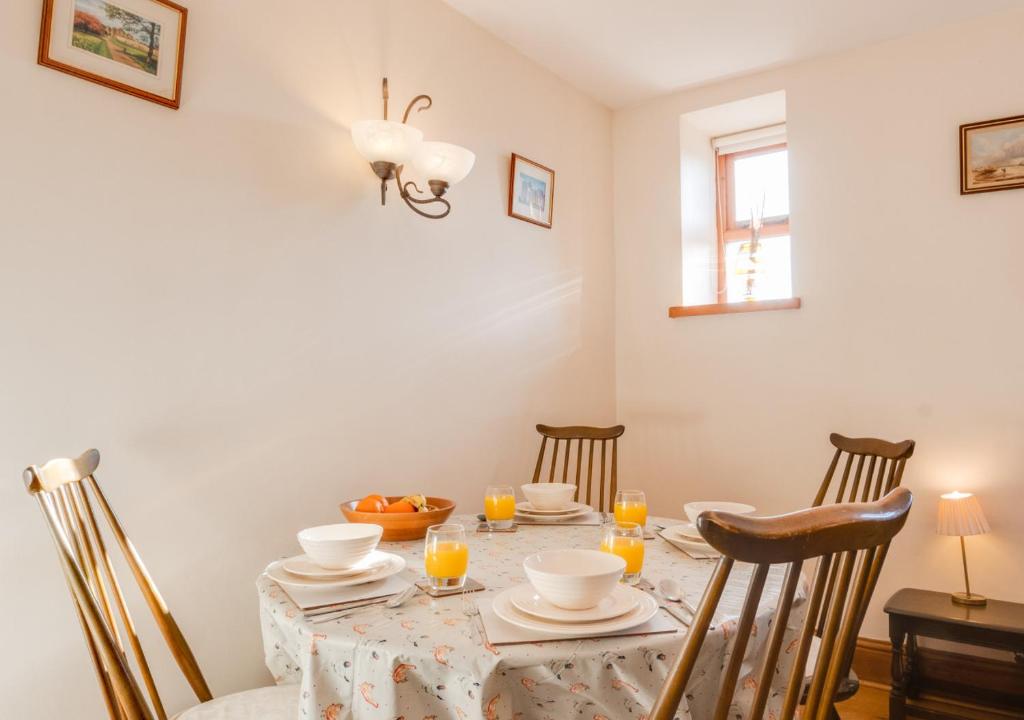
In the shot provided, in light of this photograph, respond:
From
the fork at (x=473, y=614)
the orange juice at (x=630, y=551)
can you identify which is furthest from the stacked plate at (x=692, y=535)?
the fork at (x=473, y=614)

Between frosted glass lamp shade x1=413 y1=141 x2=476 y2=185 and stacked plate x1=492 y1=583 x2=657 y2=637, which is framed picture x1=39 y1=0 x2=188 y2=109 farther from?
stacked plate x1=492 y1=583 x2=657 y2=637

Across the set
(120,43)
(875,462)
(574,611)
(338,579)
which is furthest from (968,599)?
(120,43)

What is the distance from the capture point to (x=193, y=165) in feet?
5.78

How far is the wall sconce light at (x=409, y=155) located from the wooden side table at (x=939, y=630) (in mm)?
2155

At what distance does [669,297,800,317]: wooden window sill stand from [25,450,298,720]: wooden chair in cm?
246

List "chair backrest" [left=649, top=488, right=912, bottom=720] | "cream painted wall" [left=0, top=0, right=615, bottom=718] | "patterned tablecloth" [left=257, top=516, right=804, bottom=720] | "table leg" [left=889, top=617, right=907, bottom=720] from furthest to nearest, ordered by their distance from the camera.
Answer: "table leg" [left=889, top=617, right=907, bottom=720] → "cream painted wall" [left=0, top=0, right=615, bottom=718] → "patterned tablecloth" [left=257, top=516, right=804, bottom=720] → "chair backrest" [left=649, top=488, right=912, bottom=720]

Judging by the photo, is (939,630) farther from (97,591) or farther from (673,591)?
(97,591)

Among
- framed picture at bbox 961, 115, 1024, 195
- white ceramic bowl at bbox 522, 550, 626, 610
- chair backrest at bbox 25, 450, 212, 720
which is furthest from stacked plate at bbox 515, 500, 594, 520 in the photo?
framed picture at bbox 961, 115, 1024, 195

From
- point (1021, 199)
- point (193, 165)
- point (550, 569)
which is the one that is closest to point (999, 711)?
point (1021, 199)

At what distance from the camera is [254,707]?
1.32m

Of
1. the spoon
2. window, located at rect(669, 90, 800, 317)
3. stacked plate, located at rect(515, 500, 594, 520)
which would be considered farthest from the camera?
window, located at rect(669, 90, 800, 317)

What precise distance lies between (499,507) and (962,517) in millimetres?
1766

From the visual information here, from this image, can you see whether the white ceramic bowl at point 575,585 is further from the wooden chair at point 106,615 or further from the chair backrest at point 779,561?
the wooden chair at point 106,615

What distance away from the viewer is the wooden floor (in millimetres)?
2375
